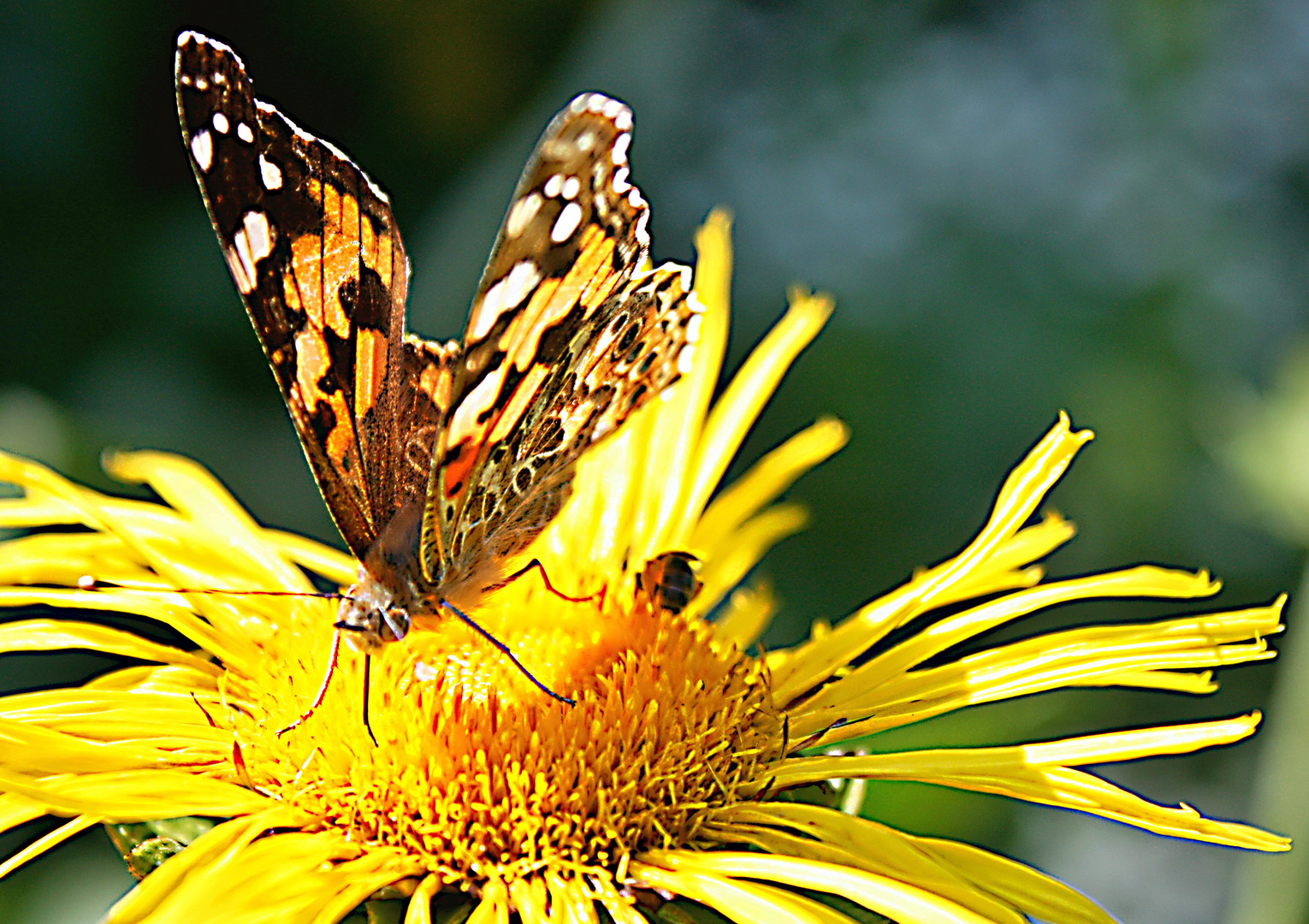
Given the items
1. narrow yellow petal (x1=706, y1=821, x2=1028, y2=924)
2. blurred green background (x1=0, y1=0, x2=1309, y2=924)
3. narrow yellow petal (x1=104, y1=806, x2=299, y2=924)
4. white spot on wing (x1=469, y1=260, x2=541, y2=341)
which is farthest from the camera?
blurred green background (x1=0, y1=0, x2=1309, y2=924)

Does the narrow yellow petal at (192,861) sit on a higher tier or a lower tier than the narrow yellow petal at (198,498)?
lower

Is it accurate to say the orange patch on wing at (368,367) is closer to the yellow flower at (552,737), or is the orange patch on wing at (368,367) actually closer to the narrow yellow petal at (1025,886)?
the yellow flower at (552,737)

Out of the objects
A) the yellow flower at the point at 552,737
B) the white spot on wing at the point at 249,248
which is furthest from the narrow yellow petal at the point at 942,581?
the white spot on wing at the point at 249,248

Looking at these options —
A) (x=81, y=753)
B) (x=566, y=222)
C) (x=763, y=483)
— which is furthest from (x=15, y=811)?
(x=763, y=483)

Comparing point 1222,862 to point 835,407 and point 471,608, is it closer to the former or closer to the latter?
point 835,407

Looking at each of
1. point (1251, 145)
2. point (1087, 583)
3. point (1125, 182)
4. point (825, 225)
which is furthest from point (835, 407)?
point (1087, 583)

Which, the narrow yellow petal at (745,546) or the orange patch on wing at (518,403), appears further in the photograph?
the narrow yellow petal at (745,546)

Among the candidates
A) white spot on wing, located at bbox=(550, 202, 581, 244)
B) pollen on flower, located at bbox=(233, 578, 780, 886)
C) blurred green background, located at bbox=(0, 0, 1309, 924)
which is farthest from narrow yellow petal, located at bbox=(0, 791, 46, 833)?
blurred green background, located at bbox=(0, 0, 1309, 924)

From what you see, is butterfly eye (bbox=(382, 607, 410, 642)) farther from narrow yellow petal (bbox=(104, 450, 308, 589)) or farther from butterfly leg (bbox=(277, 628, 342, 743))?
narrow yellow petal (bbox=(104, 450, 308, 589))
